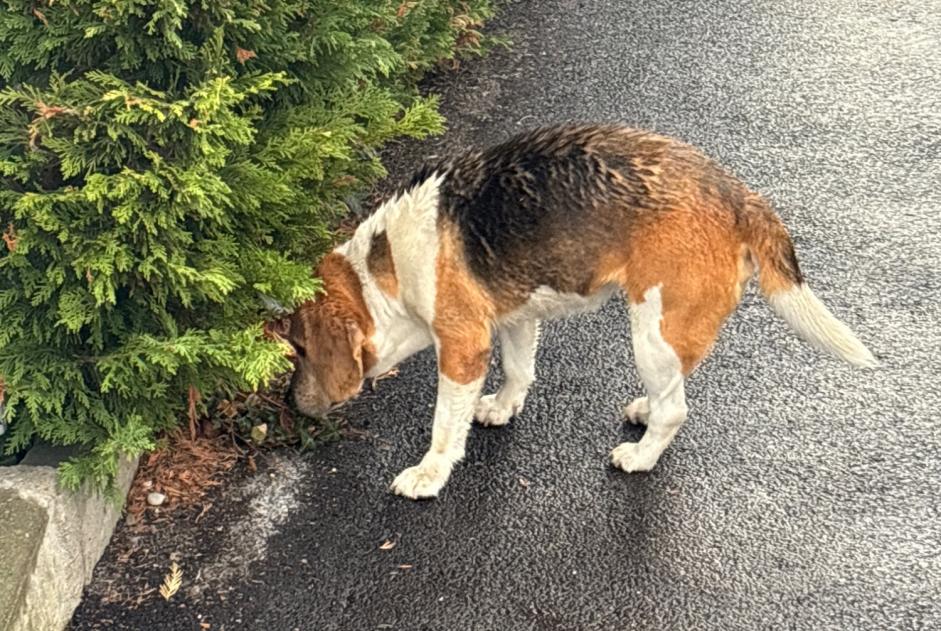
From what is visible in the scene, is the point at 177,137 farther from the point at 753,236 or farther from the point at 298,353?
the point at 753,236

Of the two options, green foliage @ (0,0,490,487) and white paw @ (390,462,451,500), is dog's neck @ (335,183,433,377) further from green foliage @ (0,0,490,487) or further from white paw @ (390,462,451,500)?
white paw @ (390,462,451,500)

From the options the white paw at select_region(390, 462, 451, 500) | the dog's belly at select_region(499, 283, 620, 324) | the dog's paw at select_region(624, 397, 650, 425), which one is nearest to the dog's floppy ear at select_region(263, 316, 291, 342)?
the white paw at select_region(390, 462, 451, 500)


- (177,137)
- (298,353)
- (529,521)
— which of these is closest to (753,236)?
(529,521)

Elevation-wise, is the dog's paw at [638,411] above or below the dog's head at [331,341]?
below

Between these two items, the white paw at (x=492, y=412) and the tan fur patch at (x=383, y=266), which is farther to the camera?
the white paw at (x=492, y=412)

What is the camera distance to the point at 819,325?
Result: 13.9 ft

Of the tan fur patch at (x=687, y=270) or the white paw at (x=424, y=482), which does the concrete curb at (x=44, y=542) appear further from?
the tan fur patch at (x=687, y=270)

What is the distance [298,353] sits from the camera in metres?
4.50

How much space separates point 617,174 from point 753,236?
1.83 feet

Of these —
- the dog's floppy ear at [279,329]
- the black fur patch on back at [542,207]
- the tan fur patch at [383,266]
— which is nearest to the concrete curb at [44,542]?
the dog's floppy ear at [279,329]

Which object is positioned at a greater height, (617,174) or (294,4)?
(294,4)

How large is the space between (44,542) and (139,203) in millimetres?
1247

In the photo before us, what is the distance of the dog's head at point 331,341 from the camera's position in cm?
441

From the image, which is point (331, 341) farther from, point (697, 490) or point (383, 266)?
point (697, 490)
